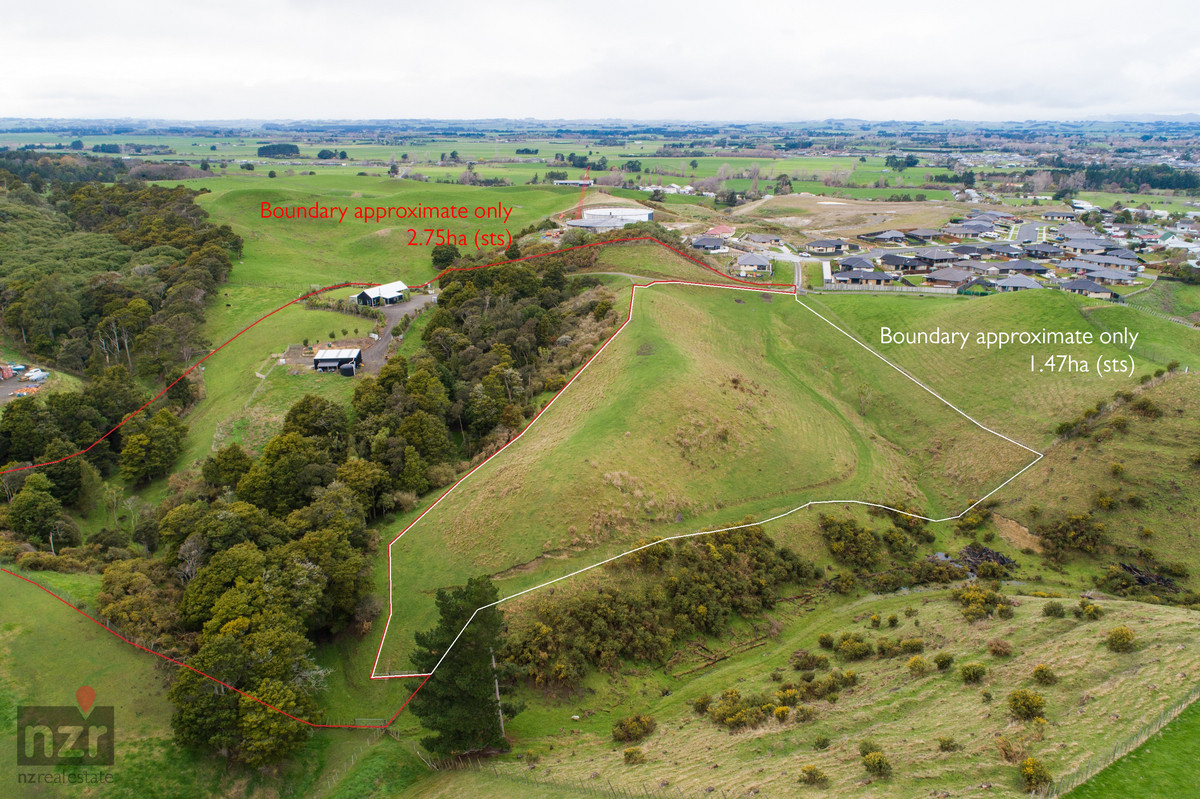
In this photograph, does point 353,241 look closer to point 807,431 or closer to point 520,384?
point 520,384

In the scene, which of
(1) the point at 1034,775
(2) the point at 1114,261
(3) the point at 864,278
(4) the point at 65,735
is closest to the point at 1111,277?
(2) the point at 1114,261

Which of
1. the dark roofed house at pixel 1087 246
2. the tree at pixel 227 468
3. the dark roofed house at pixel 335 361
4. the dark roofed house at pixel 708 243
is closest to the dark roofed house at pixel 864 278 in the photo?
the dark roofed house at pixel 708 243

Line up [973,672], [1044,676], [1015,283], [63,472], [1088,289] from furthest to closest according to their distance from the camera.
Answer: [1015,283] < [1088,289] < [63,472] < [973,672] < [1044,676]

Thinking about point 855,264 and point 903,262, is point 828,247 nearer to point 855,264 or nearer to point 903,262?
point 855,264

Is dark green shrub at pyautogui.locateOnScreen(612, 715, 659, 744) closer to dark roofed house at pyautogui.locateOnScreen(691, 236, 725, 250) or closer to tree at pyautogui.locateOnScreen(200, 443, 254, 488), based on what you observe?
tree at pyautogui.locateOnScreen(200, 443, 254, 488)

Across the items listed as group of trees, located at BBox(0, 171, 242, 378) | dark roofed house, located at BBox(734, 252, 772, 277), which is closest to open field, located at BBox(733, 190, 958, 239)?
dark roofed house, located at BBox(734, 252, 772, 277)

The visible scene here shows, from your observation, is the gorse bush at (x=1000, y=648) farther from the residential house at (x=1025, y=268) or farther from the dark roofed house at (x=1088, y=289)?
the residential house at (x=1025, y=268)
